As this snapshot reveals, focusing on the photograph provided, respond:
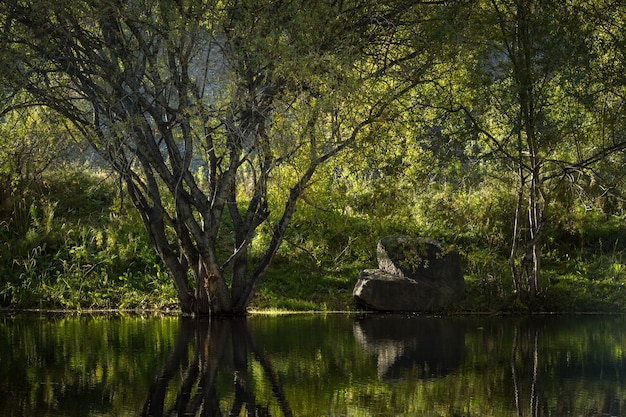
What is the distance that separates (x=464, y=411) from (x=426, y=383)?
1562 millimetres

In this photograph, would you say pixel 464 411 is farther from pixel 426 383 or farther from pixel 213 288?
pixel 213 288

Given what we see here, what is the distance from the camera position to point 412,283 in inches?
691

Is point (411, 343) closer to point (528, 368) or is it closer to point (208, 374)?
point (528, 368)

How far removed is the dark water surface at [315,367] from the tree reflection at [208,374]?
0.05 feet

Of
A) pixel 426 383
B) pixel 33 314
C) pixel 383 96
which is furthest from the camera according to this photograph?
pixel 33 314

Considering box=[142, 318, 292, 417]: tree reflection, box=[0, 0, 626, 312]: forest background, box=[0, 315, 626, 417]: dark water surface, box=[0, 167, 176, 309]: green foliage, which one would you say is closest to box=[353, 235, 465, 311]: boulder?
box=[0, 0, 626, 312]: forest background

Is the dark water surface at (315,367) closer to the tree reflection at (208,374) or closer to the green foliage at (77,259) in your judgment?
the tree reflection at (208,374)

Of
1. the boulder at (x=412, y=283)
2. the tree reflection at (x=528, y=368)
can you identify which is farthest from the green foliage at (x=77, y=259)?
the tree reflection at (x=528, y=368)

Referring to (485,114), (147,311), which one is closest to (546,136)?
(485,114)

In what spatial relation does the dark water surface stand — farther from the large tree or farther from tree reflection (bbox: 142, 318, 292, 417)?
the large tree

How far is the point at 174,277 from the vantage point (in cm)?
1645

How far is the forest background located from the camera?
14266mm

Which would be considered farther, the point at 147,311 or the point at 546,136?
the point at 147,311

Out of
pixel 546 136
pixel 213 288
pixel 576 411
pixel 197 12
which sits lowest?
pixel 576 411
